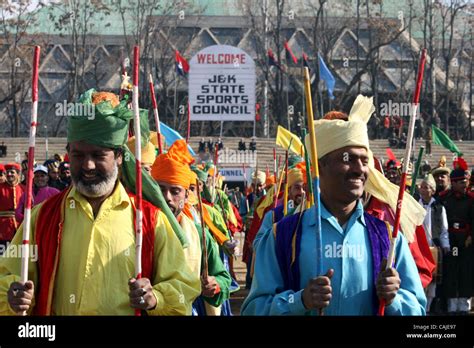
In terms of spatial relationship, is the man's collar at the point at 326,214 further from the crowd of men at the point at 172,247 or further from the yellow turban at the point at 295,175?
the yellow turban at the point at 295,175

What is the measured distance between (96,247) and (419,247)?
8.42 feet

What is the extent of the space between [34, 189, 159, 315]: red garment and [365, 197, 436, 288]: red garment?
204cm

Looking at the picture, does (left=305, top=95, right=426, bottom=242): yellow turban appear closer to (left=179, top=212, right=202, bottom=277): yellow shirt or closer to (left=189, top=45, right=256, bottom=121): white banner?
(left=179, top=212, right=202, bottom=277): yellow shirt

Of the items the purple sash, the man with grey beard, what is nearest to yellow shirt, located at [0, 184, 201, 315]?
the man with grey beard

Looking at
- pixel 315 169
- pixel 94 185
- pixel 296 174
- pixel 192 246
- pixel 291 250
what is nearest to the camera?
pixel 315 169

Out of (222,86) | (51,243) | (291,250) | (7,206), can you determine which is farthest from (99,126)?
(222,86)

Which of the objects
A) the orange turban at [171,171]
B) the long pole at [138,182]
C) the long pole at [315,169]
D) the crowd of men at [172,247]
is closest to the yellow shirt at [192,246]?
the orange turban at [171,171]

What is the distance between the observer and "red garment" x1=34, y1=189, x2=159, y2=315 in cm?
493

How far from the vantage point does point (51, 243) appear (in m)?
5.00

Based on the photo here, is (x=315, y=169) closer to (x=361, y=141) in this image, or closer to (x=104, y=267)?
(x=361, y=141)

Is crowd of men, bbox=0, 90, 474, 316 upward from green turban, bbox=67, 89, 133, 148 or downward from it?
downward

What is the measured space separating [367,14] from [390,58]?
406 centimetres

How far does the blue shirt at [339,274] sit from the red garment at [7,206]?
28.6 ft
